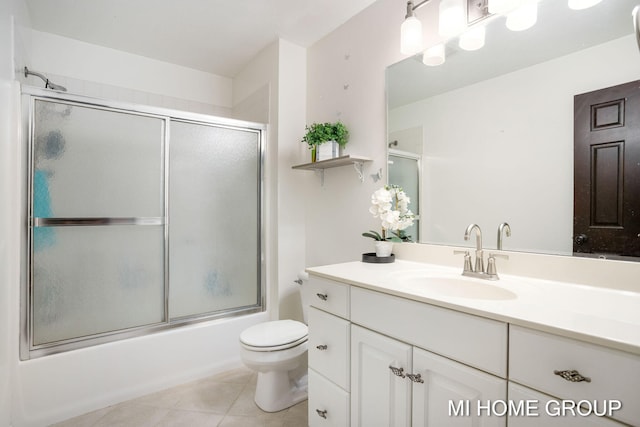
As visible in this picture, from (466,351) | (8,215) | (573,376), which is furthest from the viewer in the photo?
(8,215)

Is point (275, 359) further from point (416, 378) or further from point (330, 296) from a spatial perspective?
point (416, 378)

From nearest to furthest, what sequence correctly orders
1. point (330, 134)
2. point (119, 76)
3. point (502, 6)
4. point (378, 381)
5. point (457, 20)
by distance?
point (378, 381)
point (502, 6)
point (457, 20)
point (330, 134)
point (119, 76)

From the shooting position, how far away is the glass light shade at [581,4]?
110 centimetres

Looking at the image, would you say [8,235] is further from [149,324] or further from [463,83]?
[463,83]

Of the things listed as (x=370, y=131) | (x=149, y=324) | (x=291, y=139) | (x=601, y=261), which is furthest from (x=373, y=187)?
(x=149, y=324)

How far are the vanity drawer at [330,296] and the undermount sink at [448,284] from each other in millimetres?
218

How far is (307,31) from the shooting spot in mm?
2199

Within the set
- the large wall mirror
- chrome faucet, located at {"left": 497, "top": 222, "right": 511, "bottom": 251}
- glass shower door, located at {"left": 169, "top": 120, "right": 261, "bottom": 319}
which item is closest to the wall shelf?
the large wall mirror

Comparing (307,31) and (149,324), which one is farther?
(307,31)

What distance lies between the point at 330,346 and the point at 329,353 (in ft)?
0.11

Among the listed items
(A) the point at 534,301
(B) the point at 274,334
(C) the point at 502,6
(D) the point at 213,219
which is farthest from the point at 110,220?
(C) the point at 502,6

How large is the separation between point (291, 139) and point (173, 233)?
109cm

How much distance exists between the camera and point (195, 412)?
64.8 inches

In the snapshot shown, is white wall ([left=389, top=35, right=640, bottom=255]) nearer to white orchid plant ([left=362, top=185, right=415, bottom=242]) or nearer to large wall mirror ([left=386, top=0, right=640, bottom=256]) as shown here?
large wall mirror ([left=386, top=0, right=640, bottom=256])
